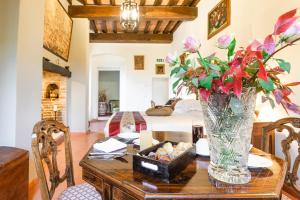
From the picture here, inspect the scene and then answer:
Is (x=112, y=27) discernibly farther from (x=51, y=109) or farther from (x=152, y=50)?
(x=51, y=109)

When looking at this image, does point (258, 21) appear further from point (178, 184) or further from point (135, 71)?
point (135, 71)

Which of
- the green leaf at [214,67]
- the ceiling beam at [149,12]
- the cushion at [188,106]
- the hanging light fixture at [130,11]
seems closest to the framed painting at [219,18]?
the ceiling beam at [149,12]

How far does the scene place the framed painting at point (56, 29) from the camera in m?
3.44

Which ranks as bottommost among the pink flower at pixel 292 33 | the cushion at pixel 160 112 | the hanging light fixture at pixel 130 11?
the cushion at pixel 160 112

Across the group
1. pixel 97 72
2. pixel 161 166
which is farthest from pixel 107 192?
pixel 97 72

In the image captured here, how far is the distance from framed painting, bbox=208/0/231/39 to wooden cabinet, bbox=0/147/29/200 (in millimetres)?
3501

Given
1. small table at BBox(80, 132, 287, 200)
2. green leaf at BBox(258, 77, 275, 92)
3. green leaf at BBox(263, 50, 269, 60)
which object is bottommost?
small table at BBox(80, 132, 287, 200)

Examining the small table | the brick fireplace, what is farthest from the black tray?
the brick fireplace

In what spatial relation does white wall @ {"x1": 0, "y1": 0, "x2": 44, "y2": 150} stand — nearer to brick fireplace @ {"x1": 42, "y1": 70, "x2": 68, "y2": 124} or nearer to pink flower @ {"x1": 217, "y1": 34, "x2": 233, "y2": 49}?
brick fireplace @ {"x1": 42, "y1": 70, "x2": 68, "y2": 124}

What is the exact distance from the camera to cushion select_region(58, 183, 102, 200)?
135 cm

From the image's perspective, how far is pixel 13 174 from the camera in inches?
71.6

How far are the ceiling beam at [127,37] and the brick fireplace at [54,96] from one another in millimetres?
3077

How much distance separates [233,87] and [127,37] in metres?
7.34

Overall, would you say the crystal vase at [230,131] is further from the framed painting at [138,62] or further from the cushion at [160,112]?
the framed painting at [138,62]
